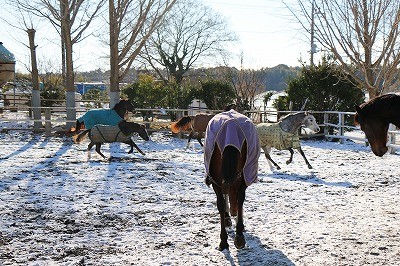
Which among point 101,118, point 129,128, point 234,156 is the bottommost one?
point 129,128

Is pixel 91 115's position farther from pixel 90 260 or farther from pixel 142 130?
pixel 90 260

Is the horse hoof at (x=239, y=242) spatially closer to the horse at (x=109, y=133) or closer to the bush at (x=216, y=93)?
the horse at (x=109, y=133)

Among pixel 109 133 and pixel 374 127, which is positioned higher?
pixel 374 127

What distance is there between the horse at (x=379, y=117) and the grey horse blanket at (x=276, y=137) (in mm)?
5302

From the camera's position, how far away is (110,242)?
4.71 meters

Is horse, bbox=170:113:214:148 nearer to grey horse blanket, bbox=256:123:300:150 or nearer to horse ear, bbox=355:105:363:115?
grey horse blanket, bbox=256:123:300:150

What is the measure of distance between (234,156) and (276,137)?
520 cm

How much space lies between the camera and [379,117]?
12.9ft

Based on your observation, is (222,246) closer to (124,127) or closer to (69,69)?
(124,127)

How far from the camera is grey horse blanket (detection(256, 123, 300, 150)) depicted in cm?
938

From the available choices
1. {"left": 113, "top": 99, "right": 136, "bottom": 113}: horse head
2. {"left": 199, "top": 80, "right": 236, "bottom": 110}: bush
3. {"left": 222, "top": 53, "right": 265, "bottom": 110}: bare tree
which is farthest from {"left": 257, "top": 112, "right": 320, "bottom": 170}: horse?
{"left": 222, "top": 53, "right": 265, "bottom": 110}: bare tree

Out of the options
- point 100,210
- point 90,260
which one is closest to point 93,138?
point 100,210

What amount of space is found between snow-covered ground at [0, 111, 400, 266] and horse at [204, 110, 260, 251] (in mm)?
335

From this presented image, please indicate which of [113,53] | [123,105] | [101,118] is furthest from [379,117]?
[113,53]
